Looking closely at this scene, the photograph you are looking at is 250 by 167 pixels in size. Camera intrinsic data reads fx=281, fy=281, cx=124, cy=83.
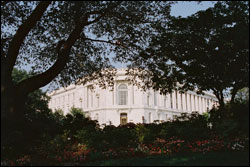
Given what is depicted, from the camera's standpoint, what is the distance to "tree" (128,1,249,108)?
51.1 ft

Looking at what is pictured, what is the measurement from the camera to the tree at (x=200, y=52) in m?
15.6

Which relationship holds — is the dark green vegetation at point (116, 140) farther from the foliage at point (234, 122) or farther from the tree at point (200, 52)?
the tree at point (200, 52)

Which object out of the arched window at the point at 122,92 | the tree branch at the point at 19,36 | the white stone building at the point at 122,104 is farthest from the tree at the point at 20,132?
the arched window at the point at 122,92

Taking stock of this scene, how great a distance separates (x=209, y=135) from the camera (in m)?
13.3

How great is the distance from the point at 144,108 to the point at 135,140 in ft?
174

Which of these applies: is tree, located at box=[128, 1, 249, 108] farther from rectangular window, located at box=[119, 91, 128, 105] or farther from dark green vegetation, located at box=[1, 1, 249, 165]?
rectangular window, located at box=[119, 91, 128, 105]

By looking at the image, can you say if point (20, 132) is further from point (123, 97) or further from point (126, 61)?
point (123, 97)

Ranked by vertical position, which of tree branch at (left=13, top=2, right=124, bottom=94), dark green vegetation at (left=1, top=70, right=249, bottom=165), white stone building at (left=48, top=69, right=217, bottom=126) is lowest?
dark green vegetation at (left=1, top=70, right=249, bottom=165)

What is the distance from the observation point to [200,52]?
653 inches

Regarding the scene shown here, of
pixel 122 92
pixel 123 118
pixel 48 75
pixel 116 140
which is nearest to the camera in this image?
pixel 48 75

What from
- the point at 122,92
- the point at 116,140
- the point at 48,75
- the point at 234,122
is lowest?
the point at 116,140

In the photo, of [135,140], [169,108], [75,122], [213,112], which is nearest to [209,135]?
[213,112]

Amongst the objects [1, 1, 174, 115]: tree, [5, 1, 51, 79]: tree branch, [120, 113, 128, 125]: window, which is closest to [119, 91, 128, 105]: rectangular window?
[120, 113, 128, 125]: window

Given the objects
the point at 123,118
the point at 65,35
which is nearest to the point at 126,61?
the point at 65,35
